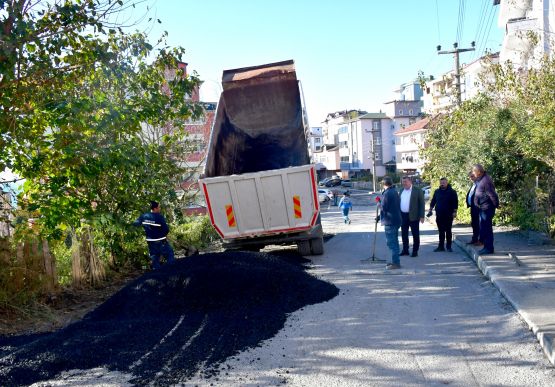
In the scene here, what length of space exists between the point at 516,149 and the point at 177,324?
10.4 meters

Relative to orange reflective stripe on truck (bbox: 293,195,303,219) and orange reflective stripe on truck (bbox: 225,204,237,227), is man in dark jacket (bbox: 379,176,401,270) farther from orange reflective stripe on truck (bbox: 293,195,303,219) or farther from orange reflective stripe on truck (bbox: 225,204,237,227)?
orange reflective stripe on truck (bbox: 225,204,237,227)

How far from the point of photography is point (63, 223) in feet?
23.9

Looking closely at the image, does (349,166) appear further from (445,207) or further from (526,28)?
(445,207)

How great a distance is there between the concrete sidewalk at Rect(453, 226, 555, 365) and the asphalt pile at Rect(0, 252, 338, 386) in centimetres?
250

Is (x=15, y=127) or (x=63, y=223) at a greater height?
(x=15, y=127)

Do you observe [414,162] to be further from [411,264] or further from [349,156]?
[411,264]

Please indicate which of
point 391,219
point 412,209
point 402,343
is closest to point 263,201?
point 391,219

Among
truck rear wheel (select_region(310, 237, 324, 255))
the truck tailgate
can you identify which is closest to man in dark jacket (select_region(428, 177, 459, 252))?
truck rear wheel (select_region(310, 237, 324, 255))

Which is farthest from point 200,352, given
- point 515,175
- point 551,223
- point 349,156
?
point 349,156

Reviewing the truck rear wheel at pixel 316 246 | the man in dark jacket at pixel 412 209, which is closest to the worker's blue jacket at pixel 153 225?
the truck rear wheel at pixel 316 246

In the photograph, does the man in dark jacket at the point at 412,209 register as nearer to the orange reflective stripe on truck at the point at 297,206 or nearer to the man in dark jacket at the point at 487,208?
the man in dark jacket at the point at 487,208

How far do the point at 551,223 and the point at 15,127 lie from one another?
996cm

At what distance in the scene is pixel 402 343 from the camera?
539cm

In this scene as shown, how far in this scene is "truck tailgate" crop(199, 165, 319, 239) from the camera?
1044 centimetres
